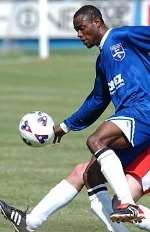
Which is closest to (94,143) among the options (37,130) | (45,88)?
(37,130)

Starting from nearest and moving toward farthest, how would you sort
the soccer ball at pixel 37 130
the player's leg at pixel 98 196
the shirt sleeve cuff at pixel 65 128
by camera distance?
the player's leg at pixel 98 196 → the soccer ball at pixel 37 130 → the shirt sleeve cuff at pixel 65 128

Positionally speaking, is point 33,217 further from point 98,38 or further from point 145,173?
point 98,38

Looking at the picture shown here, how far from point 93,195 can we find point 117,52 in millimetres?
1138

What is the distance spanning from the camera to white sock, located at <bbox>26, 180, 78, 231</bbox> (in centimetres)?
837

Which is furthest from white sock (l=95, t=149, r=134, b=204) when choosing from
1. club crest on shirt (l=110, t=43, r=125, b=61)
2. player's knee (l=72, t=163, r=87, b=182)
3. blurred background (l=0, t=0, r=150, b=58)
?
blurred background (l=0, t=0, r=150, b=58)

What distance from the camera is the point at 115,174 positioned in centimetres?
788

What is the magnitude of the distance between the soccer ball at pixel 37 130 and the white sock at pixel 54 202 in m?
0.44

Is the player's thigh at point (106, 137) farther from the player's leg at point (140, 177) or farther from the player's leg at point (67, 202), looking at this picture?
the player's leg at point (67, 202)

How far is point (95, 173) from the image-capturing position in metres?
8.31

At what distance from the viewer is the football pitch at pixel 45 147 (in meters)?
10.1

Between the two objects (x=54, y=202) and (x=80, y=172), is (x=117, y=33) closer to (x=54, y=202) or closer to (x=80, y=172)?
(x=80, y=172)

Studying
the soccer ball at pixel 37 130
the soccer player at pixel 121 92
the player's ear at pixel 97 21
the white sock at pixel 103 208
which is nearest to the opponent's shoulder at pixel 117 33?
the soccer player at pixel 121 92

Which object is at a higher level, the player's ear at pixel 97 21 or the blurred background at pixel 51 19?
the player's ear at pixel 97 21

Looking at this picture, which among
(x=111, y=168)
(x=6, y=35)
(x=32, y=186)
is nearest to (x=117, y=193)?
(x=111, y=168)
